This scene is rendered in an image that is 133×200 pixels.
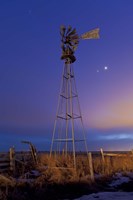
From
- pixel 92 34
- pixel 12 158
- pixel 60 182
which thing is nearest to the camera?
pixel 60 182

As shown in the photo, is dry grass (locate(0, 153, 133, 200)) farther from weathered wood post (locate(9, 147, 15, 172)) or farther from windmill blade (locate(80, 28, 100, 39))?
windmill blade (locate(80, 28, 100, 39))

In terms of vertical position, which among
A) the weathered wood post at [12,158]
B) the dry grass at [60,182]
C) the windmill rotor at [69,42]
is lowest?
the dry grass at [60,182]

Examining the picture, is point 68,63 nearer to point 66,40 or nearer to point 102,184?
point 66,40

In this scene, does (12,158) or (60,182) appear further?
(12,158)

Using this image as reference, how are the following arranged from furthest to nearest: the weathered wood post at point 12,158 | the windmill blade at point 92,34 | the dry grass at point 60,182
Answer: the weathered wood post at point 12,158 < the windmill blade at point 92,34 < the dry grass at point 60,182

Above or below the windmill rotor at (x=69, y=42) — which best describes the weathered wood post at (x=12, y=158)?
below

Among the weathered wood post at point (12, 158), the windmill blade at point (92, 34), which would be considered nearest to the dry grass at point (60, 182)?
the weathered wood post at point (12, 158)

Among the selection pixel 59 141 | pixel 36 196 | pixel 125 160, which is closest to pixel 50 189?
pixel 36 196

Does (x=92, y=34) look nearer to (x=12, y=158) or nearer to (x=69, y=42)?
(x=69, y=42)

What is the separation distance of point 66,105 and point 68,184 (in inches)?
248

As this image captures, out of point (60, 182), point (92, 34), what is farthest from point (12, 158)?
point (92, 34)

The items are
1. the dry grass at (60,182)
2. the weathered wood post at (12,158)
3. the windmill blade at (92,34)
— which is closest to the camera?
the dry grass at (60,182)

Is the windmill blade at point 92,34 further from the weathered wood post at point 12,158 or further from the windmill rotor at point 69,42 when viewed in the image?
the weathered wood post at point 12,158

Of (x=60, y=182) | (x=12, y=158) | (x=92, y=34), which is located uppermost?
(x=92, y=34)
